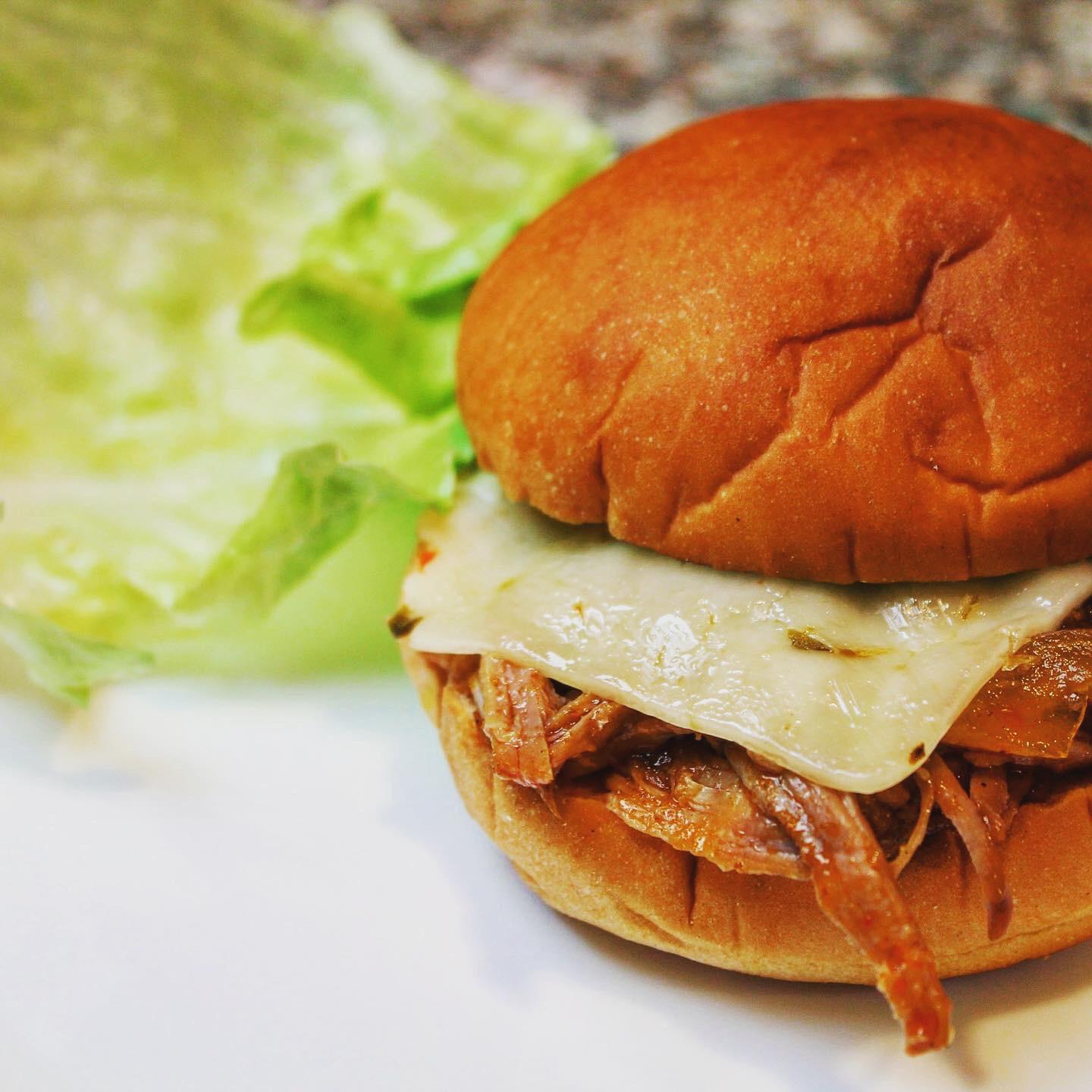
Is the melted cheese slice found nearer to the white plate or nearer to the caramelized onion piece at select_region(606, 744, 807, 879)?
the caramelized onion piece at select_region(606, 744, 807, 879)

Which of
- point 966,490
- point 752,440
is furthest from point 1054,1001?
point 752,440

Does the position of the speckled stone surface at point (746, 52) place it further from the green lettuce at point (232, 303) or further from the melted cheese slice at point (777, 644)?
the melted cheese slice at point (777, 644)

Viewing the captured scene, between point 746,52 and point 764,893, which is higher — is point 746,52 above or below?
above

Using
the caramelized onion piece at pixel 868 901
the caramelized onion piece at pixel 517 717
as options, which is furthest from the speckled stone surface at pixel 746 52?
the caramelized onion piece at pixel 868 901

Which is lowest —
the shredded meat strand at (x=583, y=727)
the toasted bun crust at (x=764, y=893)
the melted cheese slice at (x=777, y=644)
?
the toasted bun crust at (x=764, y=893)

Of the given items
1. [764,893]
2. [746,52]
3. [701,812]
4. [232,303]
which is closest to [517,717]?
[701,812]

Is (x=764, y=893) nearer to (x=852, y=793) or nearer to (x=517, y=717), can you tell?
(x=852, y=793)

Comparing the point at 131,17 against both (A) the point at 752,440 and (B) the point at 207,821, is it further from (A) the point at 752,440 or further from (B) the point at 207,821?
(A) the point at 752,440
